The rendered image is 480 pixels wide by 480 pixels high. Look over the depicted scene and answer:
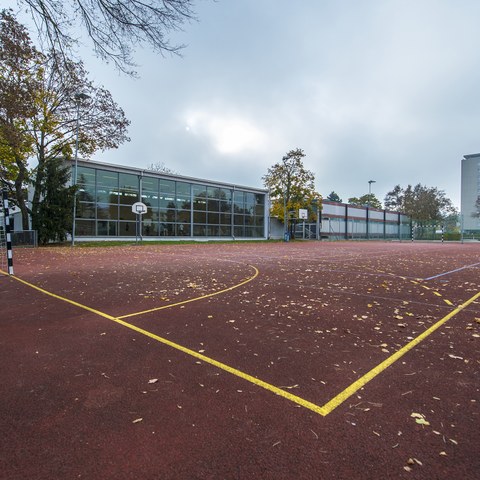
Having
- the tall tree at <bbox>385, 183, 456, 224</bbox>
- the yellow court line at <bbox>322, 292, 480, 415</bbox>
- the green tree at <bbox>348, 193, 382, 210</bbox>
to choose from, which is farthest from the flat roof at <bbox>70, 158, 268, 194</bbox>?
the green tree at <bbox>348, 193, 382, 210</bbox>

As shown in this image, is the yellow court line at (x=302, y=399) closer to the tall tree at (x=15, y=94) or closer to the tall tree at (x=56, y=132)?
the tall tree at (x=15, y=94)

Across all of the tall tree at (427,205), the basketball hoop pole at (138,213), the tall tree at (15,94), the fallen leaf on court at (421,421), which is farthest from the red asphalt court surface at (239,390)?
the tall tree at (427,205)

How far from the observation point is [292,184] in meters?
39.3

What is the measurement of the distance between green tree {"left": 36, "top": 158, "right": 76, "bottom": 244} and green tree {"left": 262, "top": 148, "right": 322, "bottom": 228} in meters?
24.3

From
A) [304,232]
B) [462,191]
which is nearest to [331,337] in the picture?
[304,232]

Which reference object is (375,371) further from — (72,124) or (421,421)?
(72,124)

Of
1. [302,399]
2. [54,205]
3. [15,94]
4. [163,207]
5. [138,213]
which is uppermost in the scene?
[15,94]

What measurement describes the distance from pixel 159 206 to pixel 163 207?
0.42 meters

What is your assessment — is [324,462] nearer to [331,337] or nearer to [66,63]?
[331,337]

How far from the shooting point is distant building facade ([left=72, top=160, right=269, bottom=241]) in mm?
24609

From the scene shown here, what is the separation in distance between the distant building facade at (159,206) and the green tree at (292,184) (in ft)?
9.03

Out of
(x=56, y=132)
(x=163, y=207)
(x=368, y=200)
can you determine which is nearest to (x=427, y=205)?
(x=368, y=200)

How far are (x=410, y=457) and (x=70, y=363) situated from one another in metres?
3.22

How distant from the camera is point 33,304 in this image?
5.70 m
